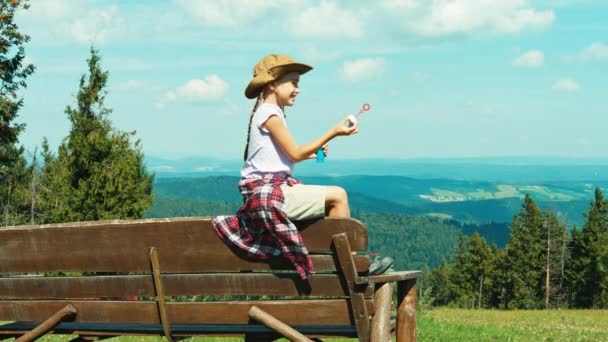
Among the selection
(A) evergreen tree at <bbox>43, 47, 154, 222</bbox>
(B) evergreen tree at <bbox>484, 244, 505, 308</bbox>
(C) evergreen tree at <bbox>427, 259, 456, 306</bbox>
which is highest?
(A) evergreen tree at <bbox>43, 47, 154, 222</bbox>

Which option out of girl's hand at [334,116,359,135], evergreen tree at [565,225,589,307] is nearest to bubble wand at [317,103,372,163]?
girl's hand at [334,116,359,135]

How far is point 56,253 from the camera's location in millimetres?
5395

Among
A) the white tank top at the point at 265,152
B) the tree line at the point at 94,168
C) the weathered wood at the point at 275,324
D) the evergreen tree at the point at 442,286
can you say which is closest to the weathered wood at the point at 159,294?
the weathered wood at the point at 275,324

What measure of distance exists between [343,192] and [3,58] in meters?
36.2

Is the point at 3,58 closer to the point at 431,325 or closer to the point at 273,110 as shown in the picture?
the point at 431,325

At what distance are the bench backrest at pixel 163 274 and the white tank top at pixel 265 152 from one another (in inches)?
24.0

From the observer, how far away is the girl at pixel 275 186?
191 inches

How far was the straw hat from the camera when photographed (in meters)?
5.45

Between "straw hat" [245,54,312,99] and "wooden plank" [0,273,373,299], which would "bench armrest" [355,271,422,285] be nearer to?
"wooden plank" [0,273,373,299]

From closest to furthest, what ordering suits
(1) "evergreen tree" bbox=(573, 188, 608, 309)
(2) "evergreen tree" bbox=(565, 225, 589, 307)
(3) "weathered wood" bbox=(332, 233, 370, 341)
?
(3) "weathered wood" bbox=(332, 233, 370, 341), (1) "evergreen tree" bbox=(573, 188, 608, 309), (2) "evergreen tree" bbox=(565, 225, 589, 307)

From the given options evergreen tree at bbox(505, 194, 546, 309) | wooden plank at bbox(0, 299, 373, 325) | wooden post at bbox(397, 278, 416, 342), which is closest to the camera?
wooden plank at bbox(0, 299, 373, 325)

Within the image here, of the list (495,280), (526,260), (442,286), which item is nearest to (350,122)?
(526,260)

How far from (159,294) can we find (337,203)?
1363mm

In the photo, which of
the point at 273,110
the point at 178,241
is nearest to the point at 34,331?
the point at 178,241
